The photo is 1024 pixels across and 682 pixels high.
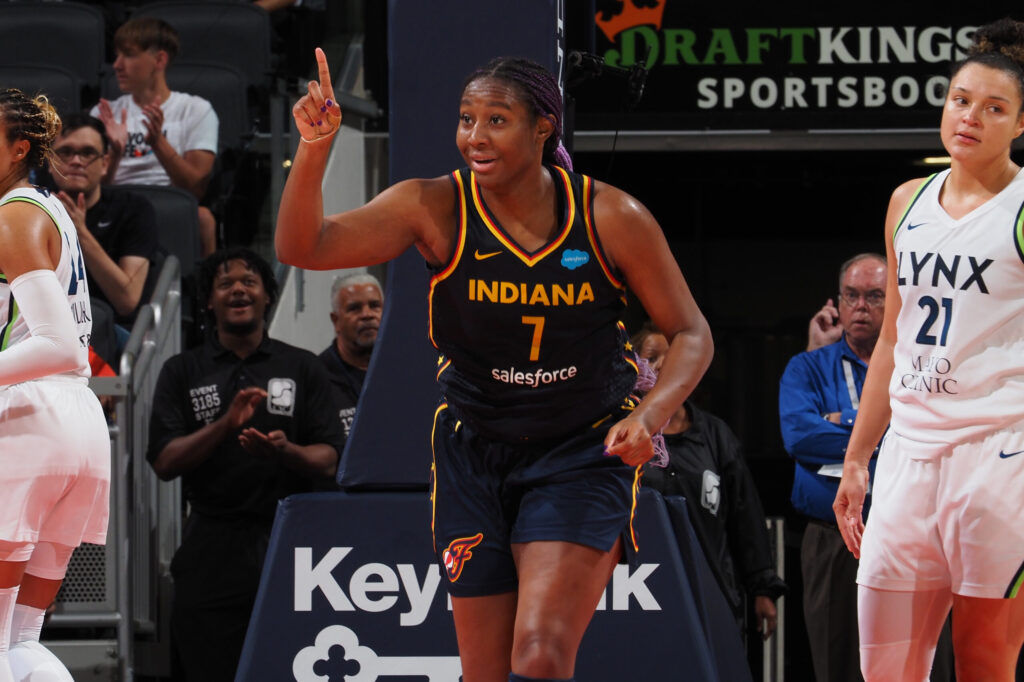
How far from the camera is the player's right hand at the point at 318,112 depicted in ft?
9.75

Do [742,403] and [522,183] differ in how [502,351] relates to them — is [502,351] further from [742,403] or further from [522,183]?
[742,403]

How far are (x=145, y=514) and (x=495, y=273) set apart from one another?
310 centimetres

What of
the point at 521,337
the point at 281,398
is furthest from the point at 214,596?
the point at 521,337

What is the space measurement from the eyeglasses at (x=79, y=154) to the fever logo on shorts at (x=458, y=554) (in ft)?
12.3

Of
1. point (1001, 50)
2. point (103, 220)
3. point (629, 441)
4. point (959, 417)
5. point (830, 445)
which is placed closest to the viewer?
point (629, 441)

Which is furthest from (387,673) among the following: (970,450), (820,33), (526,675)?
(820,33)

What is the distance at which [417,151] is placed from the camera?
13.8 ft

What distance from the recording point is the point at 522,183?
327 cm

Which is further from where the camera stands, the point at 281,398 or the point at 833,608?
the point at 281,398

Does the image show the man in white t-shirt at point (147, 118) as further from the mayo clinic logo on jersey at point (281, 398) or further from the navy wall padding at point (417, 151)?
the navy wall padding at point (417, 151)

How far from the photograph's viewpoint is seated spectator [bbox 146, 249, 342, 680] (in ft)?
17.6

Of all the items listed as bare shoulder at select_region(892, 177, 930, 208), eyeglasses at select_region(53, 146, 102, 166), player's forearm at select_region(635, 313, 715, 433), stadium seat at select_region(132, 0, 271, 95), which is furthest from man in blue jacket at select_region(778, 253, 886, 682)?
stadium seat at select_region(132, 0, 271, 95)

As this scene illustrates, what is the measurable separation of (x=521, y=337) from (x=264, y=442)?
2.36 meters

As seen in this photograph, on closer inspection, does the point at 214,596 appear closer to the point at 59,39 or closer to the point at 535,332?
the point at 535,332
